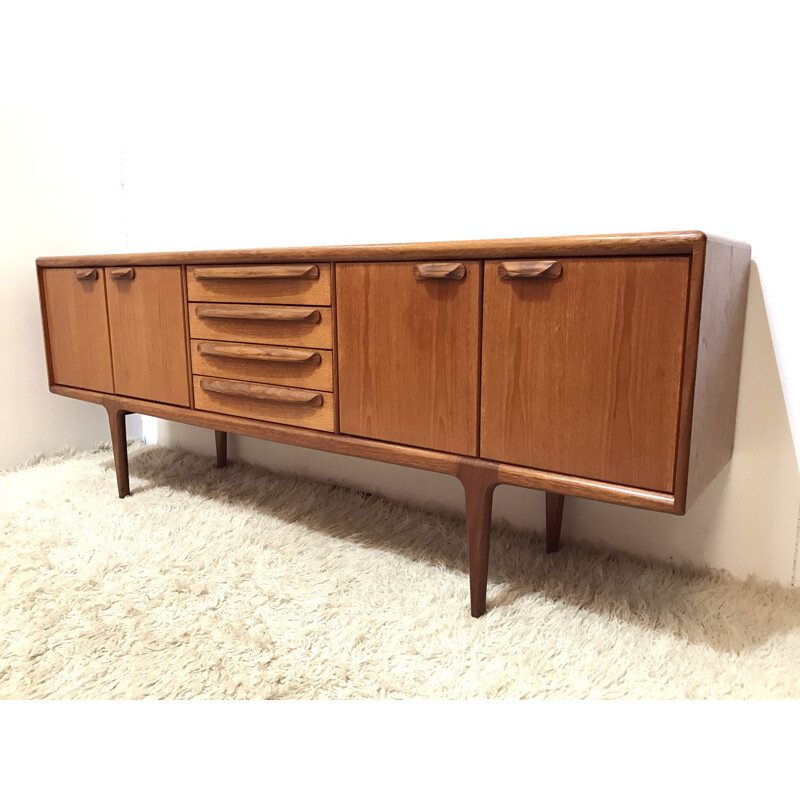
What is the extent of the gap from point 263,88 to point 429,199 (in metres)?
0.66

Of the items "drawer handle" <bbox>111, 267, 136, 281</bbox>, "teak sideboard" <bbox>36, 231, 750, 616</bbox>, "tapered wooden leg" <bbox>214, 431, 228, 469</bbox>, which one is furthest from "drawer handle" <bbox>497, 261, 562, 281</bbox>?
"tapered wooden leg" <bbox>214, 431, 228, 469</bbox>

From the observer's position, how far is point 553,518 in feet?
4.87

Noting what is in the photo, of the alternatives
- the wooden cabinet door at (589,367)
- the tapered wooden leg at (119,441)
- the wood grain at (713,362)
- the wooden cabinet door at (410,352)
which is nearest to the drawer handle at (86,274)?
the tapered wooden leg at (119,441)

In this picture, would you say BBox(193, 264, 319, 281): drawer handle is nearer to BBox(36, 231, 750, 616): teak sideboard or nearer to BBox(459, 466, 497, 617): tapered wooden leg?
BBox(36, 231, 750, 616): teak sideboard

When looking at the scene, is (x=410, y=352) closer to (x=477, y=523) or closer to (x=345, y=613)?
(x=477, y=523)

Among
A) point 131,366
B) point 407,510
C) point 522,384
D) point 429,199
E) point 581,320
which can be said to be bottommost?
Answer: point 407,510

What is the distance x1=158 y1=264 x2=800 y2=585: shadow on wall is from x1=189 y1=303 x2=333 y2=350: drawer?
25.7 inches

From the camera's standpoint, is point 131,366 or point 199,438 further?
point 199,438

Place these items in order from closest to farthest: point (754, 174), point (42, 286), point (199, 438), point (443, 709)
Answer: point (443, 709) < point (754, 174) < point (42, 286) < point (199, 438)

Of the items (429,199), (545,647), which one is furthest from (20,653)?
(429,199)

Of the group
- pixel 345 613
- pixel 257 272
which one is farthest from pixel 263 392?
pixel 345 613

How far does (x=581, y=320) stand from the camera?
1050 millimetres

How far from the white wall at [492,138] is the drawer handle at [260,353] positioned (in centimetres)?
48

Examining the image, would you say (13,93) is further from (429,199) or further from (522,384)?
(522,384)
